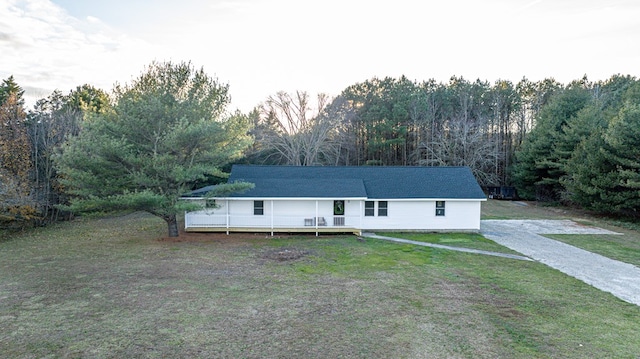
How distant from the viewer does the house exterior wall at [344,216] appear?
1820 cm

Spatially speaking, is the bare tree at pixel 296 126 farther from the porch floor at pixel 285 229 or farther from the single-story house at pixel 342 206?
the porch floor at pixel 285 229

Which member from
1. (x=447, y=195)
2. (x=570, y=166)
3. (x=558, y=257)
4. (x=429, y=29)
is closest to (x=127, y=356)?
(x=558, y=257)

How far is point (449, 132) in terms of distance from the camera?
39156 millimetres

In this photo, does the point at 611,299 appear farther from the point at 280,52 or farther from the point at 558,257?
the point at 280,52

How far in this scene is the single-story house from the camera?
18078mm

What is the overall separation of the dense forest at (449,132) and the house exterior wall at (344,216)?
35.7 ft

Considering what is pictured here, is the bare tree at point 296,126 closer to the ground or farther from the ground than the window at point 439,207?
farther from the ground

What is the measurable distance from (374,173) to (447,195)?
4.43 meters

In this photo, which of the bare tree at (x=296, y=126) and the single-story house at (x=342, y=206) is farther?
the bare tree at (x=296, y=126)

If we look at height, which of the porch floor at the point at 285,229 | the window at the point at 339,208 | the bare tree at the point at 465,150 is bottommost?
the porch floor at the point at 285,229

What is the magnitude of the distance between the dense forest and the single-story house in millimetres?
10990

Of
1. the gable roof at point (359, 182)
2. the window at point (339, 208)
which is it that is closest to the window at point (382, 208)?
the gable roof at point (359, 182)

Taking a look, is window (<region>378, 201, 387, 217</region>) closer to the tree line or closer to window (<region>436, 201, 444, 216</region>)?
window (<region>436, 201, 444, 216</region>)

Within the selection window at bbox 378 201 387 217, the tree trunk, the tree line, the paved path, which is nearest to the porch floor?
the tree trunk
